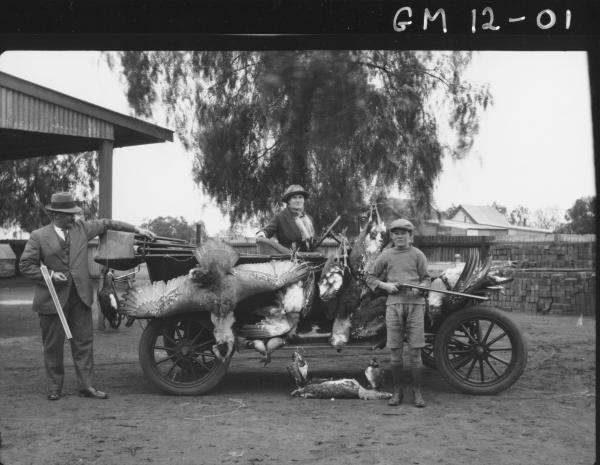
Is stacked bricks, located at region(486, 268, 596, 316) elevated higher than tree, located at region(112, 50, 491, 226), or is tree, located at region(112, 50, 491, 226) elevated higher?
tree, located at region(112, 50, 491, 226)

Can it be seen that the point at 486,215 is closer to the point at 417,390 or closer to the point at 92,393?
the point at 417,390

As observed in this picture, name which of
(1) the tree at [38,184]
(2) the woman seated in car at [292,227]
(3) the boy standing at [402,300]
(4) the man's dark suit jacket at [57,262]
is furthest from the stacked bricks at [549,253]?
(1) the tree at [38,184]

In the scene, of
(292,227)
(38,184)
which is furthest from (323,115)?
(38,184)

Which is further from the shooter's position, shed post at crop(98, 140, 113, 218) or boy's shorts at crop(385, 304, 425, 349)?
shed post at crop(98, 140, 113, 218)

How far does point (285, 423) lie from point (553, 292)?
35.4 ft

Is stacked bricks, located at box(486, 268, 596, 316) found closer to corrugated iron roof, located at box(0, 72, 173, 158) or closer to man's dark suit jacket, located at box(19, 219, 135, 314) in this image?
corrugated iron roof, located at box(0, 72, 173, 158)

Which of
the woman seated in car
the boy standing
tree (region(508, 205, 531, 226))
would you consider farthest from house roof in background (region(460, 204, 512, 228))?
the boy standing

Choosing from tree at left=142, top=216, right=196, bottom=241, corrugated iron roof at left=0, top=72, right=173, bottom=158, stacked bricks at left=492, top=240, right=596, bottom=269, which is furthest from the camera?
tree at left=142, top=216, right=196, bottom=241

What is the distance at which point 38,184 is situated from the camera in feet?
98.1

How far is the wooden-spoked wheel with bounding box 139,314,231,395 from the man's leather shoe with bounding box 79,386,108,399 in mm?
434

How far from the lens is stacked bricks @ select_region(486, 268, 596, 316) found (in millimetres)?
13992

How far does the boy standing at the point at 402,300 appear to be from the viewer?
5875mm
